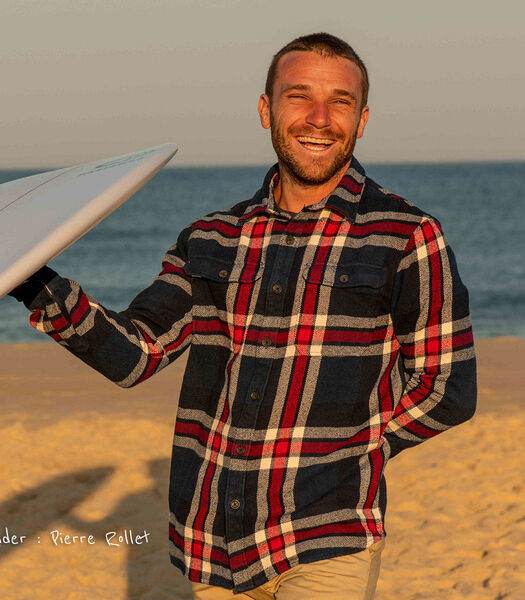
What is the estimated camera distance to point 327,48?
2377 mm

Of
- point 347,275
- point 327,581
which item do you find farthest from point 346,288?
point 327,581

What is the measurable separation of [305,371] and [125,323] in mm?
538

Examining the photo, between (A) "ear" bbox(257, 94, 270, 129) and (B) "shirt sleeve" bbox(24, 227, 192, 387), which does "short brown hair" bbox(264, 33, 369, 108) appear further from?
(B) "shirt sleeve" bbox(24, 227, 192, 387)

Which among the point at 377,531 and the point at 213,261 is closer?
the point at 377,531

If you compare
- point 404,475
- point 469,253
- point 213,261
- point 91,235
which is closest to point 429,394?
point 213,261

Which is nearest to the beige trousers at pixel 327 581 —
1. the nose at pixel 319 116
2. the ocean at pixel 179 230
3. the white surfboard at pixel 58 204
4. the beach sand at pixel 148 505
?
the white surfboard at pixel 58 204

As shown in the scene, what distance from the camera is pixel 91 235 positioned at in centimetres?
4022

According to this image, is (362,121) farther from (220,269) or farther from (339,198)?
(220,269)

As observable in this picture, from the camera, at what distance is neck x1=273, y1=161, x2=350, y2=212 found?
240 cm

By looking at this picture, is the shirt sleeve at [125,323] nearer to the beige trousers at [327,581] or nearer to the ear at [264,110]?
the ear at [264,110]

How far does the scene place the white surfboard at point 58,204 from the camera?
1892mm

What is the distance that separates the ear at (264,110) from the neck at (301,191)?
18 cm

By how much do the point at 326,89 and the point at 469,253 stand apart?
30.9 meters

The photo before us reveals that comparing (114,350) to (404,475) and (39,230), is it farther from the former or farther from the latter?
(404,475)
